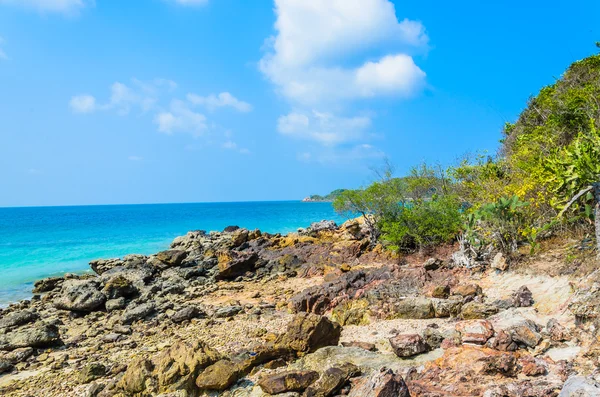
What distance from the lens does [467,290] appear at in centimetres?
1103

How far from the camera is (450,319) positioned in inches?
381

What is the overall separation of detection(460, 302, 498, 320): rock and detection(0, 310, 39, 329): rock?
48.2 ft

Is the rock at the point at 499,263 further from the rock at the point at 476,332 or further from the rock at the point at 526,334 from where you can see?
the rock at the point at 476,332

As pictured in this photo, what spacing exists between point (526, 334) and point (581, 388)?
2.57m

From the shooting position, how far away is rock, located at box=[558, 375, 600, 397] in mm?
4367

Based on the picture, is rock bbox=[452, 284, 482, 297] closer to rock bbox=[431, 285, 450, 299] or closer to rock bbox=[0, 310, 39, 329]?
rock bbox=[431, 285, 450, 299]

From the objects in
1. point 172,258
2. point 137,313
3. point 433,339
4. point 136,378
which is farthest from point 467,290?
point 172,258

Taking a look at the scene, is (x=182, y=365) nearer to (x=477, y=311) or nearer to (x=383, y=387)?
(x=383, y=387)

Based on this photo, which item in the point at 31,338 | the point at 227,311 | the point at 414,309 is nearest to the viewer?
the point at 414,309

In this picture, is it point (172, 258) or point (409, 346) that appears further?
point (172, 258)

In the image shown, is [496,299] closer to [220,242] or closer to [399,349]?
Result: [399,349]

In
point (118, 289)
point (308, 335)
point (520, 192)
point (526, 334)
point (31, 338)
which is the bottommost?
point (31, 338)

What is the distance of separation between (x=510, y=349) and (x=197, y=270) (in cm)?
1707

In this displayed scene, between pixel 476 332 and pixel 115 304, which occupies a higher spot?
pixel 476 332
